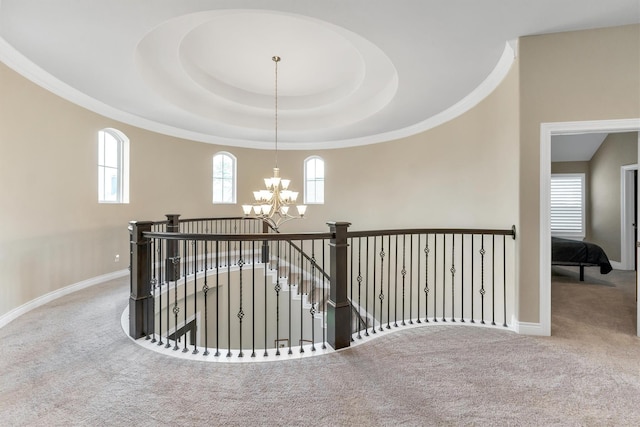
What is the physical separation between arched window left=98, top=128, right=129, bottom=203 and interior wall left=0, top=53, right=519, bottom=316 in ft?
0.38

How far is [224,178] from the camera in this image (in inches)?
285

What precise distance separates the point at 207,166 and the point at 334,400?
20.0 feet

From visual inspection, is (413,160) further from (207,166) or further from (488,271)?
(207,166)

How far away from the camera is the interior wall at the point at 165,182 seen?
11.1 feet

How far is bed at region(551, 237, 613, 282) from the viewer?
5.24 m

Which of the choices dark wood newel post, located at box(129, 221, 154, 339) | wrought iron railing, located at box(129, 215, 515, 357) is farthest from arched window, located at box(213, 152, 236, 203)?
dark wood newel post, located at box(129, 221, 154, 339)

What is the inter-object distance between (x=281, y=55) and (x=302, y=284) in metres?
3.54

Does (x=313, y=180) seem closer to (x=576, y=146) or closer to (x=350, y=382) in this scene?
(x=350, y=382)

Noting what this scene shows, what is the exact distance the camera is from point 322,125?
6344 mm

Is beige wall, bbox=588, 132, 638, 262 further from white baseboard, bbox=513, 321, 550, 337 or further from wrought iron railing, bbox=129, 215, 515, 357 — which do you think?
white baseboard, bbox=513, 321, 550, 337

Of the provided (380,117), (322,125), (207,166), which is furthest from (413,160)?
(207,166)

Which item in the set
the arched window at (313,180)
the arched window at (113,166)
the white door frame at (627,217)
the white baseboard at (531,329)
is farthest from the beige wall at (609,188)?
the arched window at (113,166)

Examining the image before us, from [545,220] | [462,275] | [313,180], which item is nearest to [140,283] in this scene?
[462,275]

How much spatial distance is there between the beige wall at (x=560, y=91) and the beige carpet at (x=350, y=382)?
2.32 ft
